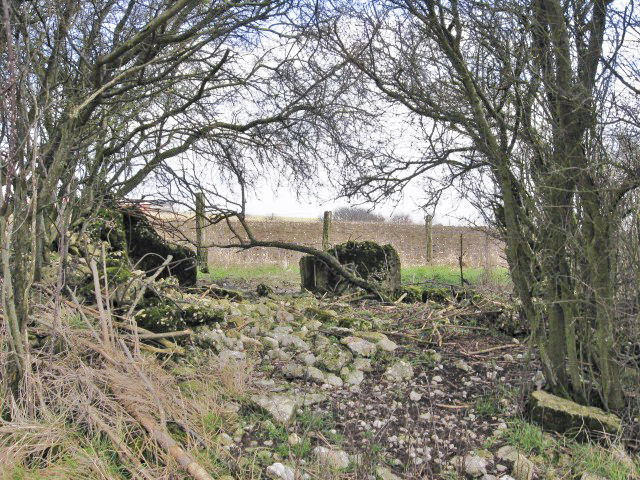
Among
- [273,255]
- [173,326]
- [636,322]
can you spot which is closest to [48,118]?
[173,326]

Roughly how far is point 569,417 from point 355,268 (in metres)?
5.08

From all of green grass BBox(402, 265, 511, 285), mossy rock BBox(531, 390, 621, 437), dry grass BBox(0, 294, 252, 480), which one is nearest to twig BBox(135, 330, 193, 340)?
dry grass BBox(0, 294, 252, 480)

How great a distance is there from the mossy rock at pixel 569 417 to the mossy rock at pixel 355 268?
4444 millimetres

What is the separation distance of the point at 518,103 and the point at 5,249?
3342 mm

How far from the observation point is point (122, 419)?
320 centimetres

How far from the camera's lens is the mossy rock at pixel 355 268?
819 cm

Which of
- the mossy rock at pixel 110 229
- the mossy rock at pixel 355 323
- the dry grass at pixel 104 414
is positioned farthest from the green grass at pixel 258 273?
the dry grass at pixel 104 414

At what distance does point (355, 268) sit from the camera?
27.5ft

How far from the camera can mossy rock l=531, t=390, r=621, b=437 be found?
333cm

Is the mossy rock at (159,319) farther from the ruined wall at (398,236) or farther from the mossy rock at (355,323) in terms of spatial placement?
the ruined wall at (398,236)

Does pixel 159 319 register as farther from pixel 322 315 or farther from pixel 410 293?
pixel 410 293

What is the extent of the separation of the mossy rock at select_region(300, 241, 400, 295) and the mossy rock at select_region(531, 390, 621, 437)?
444cm

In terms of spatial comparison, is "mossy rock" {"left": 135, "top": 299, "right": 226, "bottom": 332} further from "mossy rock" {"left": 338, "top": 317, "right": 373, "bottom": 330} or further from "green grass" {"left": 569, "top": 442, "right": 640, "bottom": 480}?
"green grass" {"left": 569, "top": 442, "right": 640, "bottom": 480}

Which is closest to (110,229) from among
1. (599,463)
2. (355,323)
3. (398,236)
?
(355,323)
